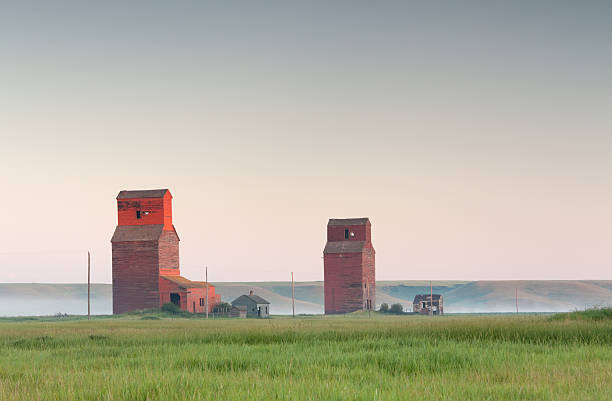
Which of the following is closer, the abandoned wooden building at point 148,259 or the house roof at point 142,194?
the abandoned wooden building at point 148,259

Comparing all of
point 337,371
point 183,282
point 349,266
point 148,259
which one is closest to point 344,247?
point 349,266

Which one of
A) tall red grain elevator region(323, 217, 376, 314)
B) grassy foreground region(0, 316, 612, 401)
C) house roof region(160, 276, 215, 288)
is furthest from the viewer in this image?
tall red grain elevator region(323, 217, 376, 314)

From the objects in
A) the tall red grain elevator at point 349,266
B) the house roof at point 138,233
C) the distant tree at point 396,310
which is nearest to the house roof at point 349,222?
the tall red grain elevator at point 349,266

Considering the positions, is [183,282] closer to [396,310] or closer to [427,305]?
[396,310]

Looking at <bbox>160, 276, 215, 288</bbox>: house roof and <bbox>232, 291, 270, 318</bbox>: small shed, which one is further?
<bbox>232, 291, 270, 318</bbox>: small shed

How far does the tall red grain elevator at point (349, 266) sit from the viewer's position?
110500mm

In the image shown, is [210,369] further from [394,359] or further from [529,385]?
[529,385]

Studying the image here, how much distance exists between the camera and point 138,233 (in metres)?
94.9

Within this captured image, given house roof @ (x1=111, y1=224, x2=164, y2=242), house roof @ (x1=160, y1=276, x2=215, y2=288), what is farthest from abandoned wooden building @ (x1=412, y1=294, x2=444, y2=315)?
house roof @ (x1=111, y1=224, x2=164, y2=242)

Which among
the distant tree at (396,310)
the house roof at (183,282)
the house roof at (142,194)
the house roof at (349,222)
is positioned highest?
the house roof at (142,194)

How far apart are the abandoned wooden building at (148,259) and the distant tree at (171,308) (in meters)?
0.74

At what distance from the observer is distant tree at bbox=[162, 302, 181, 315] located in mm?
89731

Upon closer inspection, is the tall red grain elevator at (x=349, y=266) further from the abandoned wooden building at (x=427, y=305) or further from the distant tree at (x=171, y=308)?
the distant tree at (x=171, y=308)

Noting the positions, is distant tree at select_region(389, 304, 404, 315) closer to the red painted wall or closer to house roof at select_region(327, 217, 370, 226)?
house roof at select_region(327, 217, 370, 226)
